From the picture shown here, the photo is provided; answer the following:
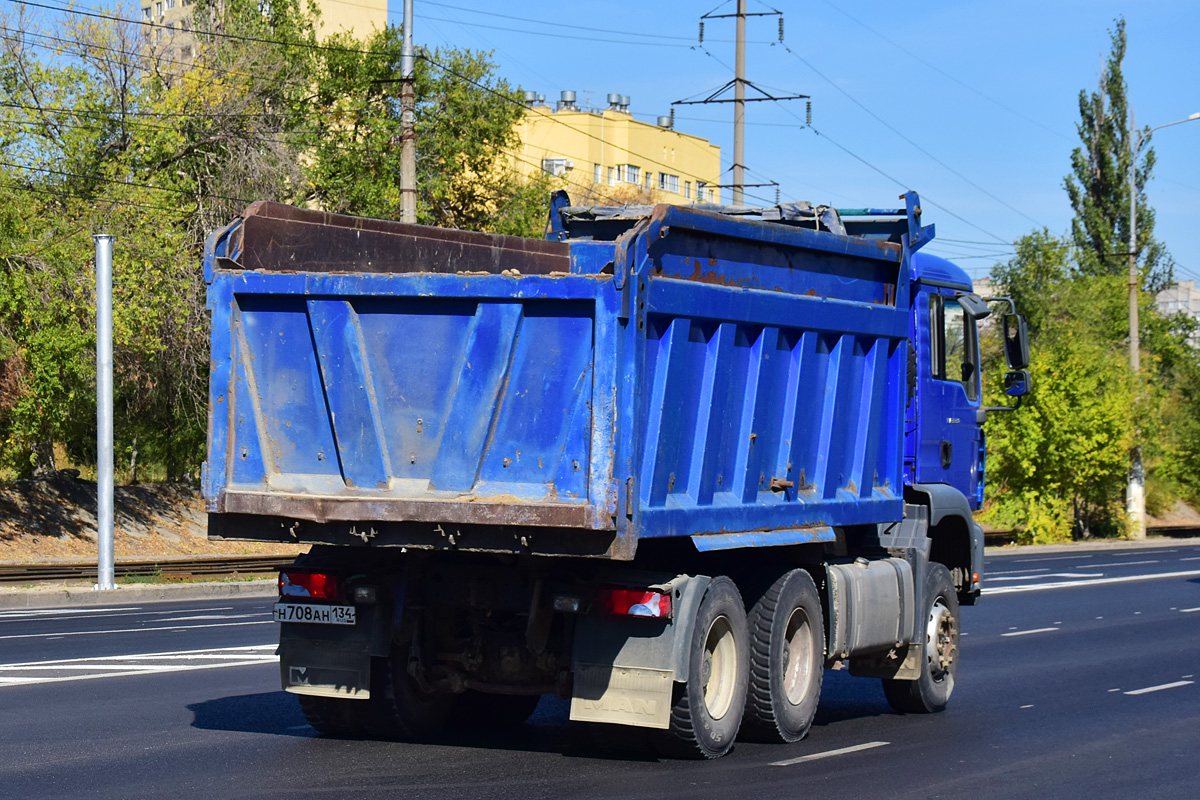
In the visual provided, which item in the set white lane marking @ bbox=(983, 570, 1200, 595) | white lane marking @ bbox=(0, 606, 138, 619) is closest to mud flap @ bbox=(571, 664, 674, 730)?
white lane marking @ bbox=(0, 606, 138, 619)

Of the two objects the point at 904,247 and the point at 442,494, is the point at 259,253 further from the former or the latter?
the point at 904,247

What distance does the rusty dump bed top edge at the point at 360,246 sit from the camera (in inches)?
331

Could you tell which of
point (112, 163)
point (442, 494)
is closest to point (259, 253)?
point (442, 494)

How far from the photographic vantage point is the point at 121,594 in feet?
74.7

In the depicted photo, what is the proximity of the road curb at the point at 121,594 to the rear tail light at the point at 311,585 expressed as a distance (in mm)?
14165

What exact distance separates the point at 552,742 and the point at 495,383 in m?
2.52

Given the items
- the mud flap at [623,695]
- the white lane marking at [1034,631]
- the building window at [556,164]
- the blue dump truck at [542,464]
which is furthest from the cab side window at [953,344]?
the building window at [556,164]

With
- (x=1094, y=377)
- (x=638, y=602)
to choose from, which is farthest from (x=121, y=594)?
(x=1094, y=377)

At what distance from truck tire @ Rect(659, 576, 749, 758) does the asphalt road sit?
0.48 feet

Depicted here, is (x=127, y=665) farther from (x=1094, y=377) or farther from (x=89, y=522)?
(x=1094, y=377)

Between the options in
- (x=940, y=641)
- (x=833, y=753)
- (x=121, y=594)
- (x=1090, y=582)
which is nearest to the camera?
(x=833, y=753)

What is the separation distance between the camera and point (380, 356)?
8078mm

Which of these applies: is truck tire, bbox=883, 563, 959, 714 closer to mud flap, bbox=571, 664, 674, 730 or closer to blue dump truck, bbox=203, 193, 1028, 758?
blue dump truck, bbox=203, 193, 1028, 758

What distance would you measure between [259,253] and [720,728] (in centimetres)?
368
